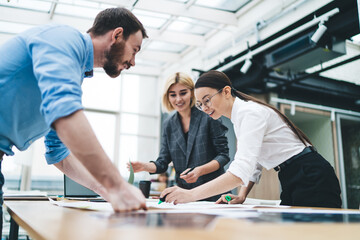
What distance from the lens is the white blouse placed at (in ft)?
4.05

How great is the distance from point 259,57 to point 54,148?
12.7 feet

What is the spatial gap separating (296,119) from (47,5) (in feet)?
15.8

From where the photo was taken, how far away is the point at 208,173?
180 centimetres

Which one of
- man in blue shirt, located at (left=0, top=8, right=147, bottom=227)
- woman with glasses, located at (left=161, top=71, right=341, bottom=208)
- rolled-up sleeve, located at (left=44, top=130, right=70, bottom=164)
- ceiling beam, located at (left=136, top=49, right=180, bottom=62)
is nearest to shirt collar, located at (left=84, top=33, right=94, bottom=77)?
man in blue shirt, located at (left=0, top=8, right=147, bottom=227)

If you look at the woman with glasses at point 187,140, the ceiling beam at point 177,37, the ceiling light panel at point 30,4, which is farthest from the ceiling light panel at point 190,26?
the woman with glasses at point 187,140

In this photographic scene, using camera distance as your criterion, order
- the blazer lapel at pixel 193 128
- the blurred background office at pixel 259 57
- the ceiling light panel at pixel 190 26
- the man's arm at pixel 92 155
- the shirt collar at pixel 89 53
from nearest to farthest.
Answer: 1. the man's arm at pixel 92 155
2. the shirt collar at pixel 89 53
3. the blazer lapel at pixel 193 128
4. the blurred background office at pixel 259 57
5. the ceiling light panel at pixel 190 26

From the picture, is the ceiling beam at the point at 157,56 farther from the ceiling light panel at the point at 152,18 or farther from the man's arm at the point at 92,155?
the man's arm at the point at 92,155

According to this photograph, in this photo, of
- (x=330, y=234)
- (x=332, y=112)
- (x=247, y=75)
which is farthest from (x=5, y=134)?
(x=332, y=112)

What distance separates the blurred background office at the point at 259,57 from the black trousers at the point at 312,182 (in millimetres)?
2367

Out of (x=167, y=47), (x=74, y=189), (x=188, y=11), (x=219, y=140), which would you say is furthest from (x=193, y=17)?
(x=74, y=189)

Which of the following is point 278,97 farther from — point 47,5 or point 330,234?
point 330,234

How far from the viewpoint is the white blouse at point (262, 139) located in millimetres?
1236

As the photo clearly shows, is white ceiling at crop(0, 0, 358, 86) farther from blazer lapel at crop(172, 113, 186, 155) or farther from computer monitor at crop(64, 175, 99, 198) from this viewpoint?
computer monitor at crop(64, 175, 99, 198)

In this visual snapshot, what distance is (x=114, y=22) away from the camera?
3.30 feet
